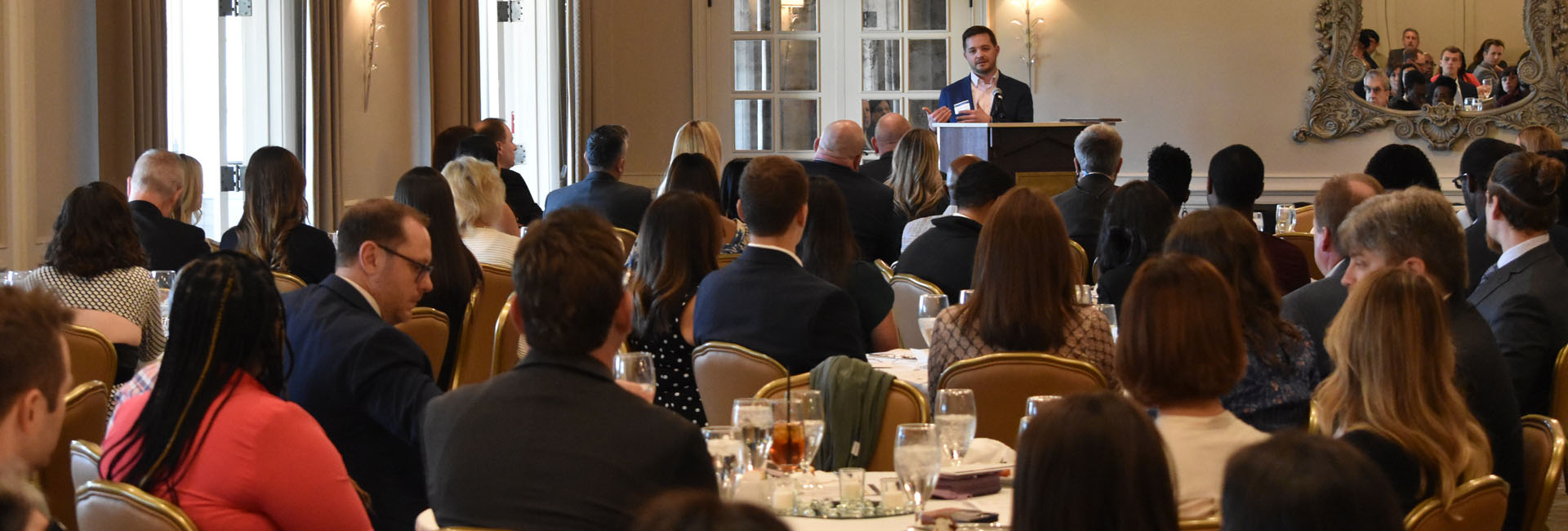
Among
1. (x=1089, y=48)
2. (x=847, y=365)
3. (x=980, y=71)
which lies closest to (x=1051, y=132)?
(x=980, y=71)

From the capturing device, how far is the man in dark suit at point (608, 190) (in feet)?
24.8

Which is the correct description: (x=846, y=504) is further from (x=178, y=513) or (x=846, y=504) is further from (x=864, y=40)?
(x=864, y=40)

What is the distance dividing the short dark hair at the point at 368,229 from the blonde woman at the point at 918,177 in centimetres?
451

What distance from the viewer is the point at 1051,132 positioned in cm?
938

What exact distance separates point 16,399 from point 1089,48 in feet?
36.8

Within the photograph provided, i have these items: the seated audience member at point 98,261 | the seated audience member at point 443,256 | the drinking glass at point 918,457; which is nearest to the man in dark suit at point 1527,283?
the drinking glass at point 918,457

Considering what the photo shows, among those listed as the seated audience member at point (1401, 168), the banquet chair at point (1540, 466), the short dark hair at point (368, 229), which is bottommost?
the banquet chair at point (1540, 466)

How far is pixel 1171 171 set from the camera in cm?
659

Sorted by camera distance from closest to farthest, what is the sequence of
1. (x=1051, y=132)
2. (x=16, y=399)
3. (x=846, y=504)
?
1. (x=16, y=399)
2. (x=846, y=504)
3. (x=1051, y=132)

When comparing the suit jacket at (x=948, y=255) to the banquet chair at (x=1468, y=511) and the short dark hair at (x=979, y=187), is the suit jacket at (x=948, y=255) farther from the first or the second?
the banquet chair at (x=1468, y=511)

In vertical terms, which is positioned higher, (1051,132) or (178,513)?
(1051,132)

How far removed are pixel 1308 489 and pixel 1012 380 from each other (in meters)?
2.15

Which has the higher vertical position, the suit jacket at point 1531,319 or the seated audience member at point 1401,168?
the seated audience member at point 1401,168

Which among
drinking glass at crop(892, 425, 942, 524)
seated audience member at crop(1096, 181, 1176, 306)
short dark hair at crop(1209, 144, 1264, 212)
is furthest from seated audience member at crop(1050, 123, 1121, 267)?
drinking glass at crop(892, 425, 942, 524)
